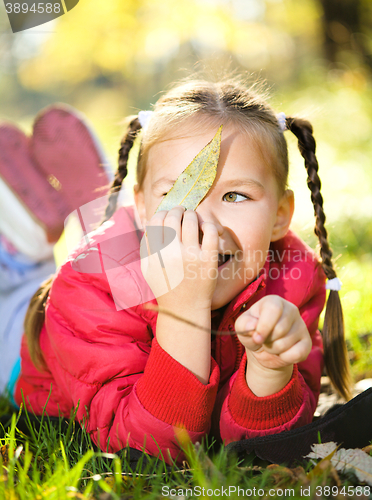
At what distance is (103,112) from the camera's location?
1341 cm

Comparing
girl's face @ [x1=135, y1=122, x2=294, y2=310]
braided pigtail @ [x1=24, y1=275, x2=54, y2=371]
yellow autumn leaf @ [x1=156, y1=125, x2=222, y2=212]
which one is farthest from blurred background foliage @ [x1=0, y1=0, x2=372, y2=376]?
braided pigtail @ [x1=24, y1=275, x2=54, y2=371]

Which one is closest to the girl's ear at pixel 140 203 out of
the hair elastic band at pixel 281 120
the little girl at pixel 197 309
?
the little girl at pixel 197 309

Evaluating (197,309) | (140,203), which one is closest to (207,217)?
(197,309)

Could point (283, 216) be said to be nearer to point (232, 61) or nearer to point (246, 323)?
A: point (246, 323)

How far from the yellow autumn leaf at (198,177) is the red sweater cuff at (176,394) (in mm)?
459

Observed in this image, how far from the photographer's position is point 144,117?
5.64 feet

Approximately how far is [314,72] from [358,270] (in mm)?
7979

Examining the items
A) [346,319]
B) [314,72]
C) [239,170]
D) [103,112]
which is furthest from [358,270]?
[103,112]

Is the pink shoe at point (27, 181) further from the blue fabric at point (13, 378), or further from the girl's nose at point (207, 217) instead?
the girl's nose at point (207, 217)

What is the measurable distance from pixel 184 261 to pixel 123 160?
77 centimetres

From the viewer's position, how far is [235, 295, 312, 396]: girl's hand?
0.92m

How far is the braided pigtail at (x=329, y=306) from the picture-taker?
1.70 metres

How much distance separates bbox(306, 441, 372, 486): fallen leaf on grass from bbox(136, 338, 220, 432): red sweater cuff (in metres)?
0.31

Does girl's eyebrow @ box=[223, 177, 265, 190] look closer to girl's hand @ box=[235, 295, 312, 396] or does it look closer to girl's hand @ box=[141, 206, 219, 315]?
girl's hand @ box=[141, 206, 219, 315]
